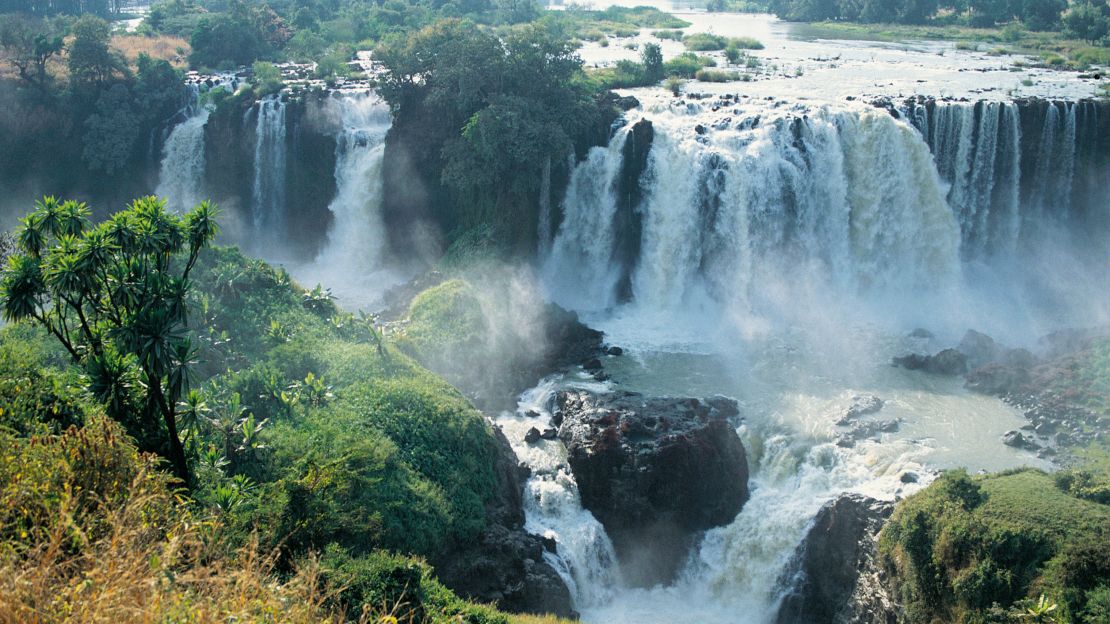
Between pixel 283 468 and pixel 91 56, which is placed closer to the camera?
pixel 283 468

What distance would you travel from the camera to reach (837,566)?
22.6 meters

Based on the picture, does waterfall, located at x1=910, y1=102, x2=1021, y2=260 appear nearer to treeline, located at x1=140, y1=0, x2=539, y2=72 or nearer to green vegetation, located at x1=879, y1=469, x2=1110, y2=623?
green vegetation, located at x1=879, y1=469, x2=1110, y2=623

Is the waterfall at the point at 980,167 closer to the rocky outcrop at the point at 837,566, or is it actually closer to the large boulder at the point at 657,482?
the large boulder at the point at 657,482

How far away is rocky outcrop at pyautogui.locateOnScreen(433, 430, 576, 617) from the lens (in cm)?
2186

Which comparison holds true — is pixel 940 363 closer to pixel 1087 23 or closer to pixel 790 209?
pixel 790 209

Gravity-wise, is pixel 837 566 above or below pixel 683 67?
below

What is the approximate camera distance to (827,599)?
22469mm

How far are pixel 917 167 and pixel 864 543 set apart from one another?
1970 centimetres

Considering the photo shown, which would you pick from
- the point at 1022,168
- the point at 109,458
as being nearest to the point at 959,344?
the point at 1022,168

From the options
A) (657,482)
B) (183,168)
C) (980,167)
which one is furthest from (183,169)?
(980,167)

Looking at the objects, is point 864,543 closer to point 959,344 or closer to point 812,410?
point 812,410

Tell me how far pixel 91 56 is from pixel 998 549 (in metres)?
45.3

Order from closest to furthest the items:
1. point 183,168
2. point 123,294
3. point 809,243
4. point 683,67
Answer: point 123,294, point 809,243, point 183,168, point 683,67

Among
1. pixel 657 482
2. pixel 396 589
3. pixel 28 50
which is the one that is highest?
pixel 28 50
